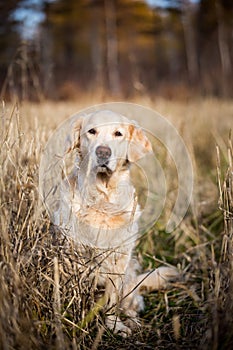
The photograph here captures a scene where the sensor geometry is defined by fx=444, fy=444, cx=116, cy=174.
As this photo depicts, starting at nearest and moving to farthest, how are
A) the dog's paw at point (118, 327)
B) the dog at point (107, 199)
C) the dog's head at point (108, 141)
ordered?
the dog's paw at point (118, 327) → the dog at point (107, 199) → the dog's head at point (108, 141)

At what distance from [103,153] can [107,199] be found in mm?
256

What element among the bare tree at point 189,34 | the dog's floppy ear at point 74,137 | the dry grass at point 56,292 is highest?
the bare tree at point 189,34

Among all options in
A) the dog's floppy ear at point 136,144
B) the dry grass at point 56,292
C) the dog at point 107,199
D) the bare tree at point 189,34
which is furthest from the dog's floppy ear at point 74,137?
the bare tree at point 189,34

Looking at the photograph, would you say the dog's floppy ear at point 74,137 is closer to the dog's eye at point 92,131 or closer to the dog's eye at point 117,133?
the dog's eye at point 92,131

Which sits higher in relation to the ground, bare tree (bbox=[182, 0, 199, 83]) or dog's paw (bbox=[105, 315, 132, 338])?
bare tree (bbox=[182, 0, 199, 83])

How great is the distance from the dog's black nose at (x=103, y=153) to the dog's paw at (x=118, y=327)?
71 cm

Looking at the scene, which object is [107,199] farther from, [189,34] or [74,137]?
[189,34]

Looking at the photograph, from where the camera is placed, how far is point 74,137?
222cm

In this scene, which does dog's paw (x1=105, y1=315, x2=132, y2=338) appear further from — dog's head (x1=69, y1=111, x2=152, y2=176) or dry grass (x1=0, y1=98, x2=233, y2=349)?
dog's head (x1=69, y1=111, x2=152, y2=176)

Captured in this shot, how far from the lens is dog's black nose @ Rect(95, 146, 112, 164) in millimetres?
2076

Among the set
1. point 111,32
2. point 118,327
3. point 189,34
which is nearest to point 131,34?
point 111,32

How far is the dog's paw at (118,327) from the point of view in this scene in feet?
6.18

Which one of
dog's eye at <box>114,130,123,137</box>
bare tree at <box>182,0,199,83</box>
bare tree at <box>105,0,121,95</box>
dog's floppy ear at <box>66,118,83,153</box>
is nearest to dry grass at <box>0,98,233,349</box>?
dog's floppy ear at <box>66,118,83,153</box>

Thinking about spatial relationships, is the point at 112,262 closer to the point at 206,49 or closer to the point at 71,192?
the point at 71,192
